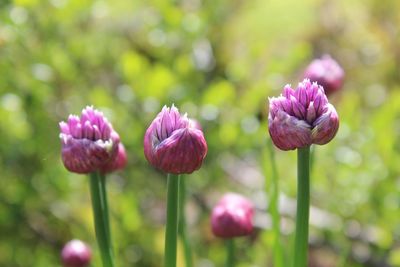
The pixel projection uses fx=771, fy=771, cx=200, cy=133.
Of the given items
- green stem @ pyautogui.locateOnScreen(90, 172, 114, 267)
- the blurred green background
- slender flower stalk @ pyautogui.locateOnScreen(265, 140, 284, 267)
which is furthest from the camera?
the blurred green background

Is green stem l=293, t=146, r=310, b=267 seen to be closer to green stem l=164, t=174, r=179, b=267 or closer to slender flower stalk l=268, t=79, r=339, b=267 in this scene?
slender flower stalk l=268, t=79, r=339, b=267

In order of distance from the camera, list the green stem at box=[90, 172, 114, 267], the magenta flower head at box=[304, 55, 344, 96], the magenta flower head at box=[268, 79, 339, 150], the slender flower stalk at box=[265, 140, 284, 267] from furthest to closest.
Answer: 1. the magenta flower head at box=[304, 55, 344, 96]
2. the slender flower stalk at box=[265, 140, 284, 267]
3. the green stem at box=[90, 172, 114, 267]
4. the magenta flower head at box=[268, 79, 339, 150]

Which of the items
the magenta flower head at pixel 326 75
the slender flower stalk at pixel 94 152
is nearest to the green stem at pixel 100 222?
the slender flower stalk at pixel 94 152

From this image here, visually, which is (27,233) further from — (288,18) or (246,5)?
(288,18)

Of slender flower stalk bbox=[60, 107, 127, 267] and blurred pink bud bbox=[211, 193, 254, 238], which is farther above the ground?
slender flower stalk bbox=[60, 107, 127, 267]

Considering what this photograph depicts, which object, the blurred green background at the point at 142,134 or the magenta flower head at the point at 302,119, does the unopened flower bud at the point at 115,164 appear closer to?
the magenta flower head at the point at 302,119

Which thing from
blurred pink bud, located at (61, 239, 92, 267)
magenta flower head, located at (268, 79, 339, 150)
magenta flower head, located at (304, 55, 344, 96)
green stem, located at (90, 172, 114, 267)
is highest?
magenta flower head, located at (304, 55, 344, 96)

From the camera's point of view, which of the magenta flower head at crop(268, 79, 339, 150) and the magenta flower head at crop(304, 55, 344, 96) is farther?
the magenta flower head at crop(304, 55, 344, 96)

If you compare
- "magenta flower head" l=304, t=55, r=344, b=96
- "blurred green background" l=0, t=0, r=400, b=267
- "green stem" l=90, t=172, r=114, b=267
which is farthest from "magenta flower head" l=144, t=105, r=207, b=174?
"blurred green background" l=0, t=0, r=400, b=267
